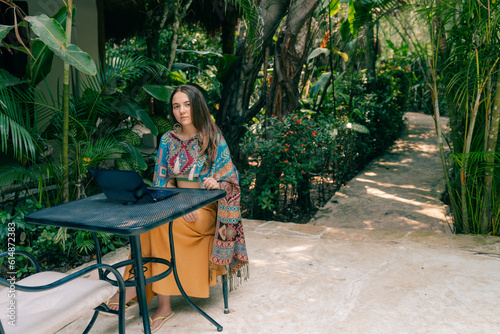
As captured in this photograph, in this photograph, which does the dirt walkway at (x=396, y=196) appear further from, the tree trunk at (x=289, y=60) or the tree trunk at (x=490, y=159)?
the tree trunk at (x=289, y=60)

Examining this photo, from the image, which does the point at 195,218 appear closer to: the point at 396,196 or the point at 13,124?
the point at 13,124

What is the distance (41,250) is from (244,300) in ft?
6.55

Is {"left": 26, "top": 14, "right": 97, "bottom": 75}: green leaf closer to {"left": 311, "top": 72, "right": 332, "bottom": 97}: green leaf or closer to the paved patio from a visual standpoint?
the paved patio

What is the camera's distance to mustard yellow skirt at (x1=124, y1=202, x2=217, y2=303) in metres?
2.67

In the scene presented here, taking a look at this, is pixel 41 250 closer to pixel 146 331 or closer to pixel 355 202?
pixel 146 331

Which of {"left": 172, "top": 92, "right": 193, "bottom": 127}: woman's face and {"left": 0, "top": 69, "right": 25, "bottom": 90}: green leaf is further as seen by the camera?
{"left": 0, "top": 69, "right": 25, "bottom": 90}: green leaf

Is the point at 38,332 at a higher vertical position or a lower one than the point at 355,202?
higher

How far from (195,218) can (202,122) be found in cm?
60

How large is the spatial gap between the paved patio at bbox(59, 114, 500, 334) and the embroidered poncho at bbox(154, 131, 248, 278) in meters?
0.34

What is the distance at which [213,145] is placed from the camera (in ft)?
9.18

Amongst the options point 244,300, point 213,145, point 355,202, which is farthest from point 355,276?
point 355,202

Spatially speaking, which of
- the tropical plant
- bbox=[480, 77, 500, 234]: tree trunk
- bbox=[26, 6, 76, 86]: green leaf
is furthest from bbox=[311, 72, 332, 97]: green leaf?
bbox=[26, 6, 76, 86]: green leaf

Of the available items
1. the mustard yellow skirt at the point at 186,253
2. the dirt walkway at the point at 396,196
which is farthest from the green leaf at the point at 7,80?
the dirt walkway at the point at 396,196

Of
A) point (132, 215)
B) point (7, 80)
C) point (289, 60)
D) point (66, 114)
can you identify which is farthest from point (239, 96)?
point (132, 215)
